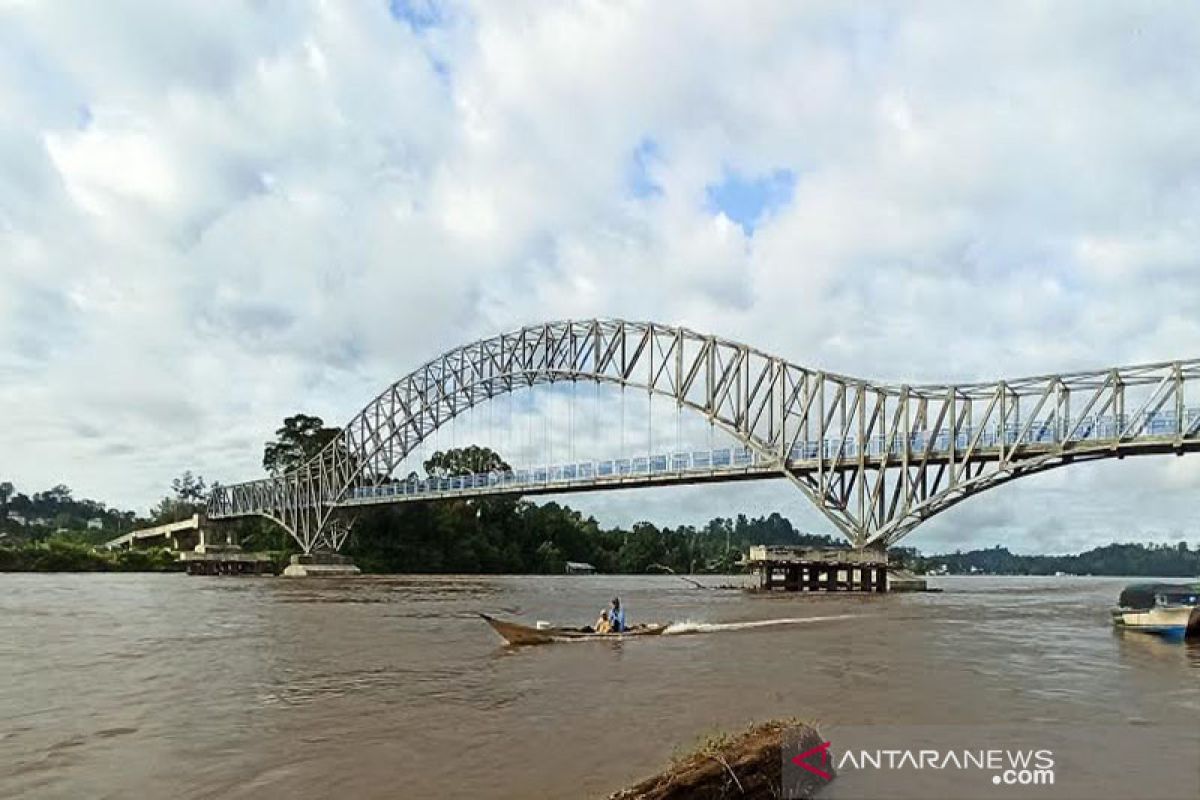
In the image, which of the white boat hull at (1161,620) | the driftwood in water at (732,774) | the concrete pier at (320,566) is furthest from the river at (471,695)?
the concrete pier at (320,566)

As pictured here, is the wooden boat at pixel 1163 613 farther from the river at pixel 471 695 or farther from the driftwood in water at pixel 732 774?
the driftwood in water at pixel 732 774

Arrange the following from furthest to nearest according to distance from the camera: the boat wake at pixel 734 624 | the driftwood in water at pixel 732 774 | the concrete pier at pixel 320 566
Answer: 1. the concrete pier at pixel 320 566
2. the boat wake at pixel 734 624
3. the driftwood in water at pixel 732 774

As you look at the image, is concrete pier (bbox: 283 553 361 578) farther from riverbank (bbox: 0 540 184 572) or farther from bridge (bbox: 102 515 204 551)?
bridge (bbox: 102 515 204 551)

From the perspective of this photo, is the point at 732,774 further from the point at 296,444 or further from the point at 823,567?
the point at 296,444

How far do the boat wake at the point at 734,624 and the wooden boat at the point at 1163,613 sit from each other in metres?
9.83

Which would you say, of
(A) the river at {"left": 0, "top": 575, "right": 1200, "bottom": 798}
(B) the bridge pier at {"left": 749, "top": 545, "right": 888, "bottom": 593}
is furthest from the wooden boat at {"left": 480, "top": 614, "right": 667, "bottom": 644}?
(B) the bridge pier at {"left": 749, "top": 545, "right": 888, "bottom": 593}

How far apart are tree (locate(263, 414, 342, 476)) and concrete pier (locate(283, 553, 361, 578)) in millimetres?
28065

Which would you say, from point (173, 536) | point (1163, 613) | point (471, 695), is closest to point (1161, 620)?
point (1163, 613)

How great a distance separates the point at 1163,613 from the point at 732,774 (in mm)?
24498

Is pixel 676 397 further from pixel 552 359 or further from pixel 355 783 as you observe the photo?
pixel 355 783

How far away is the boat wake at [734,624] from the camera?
3123 cm

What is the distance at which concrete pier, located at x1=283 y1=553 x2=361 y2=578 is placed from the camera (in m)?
104

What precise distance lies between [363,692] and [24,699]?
6.46 meters


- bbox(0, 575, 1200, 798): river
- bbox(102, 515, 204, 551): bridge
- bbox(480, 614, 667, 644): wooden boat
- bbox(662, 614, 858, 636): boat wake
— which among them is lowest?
bbox(0, 575, 1200, 798): river
